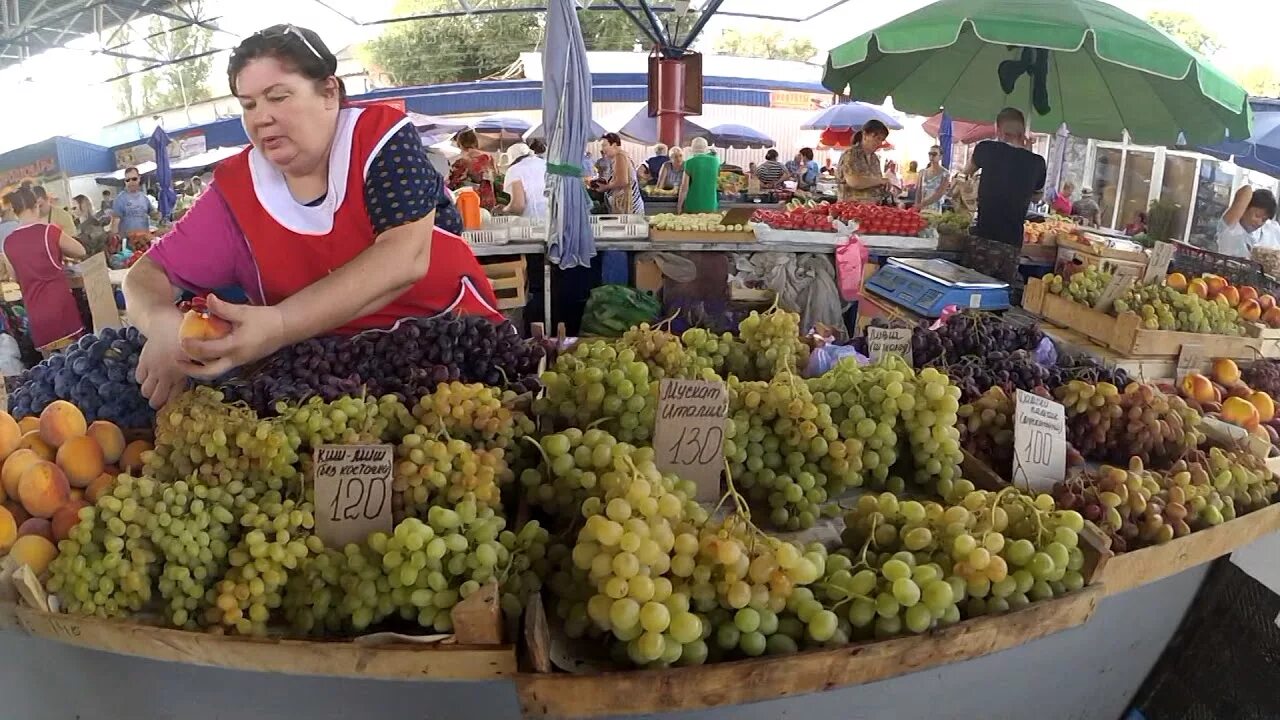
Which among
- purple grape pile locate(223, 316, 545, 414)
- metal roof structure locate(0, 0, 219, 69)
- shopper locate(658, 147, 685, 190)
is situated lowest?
shopper locate(658, 147, 685, 190)

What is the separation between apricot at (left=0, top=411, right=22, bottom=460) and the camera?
1.61 m

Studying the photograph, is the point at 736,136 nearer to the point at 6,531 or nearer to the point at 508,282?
the point at 508,282

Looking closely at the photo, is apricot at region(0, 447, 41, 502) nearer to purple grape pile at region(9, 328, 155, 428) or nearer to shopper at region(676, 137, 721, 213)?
purple grape pile at region(9, 328, 155, 428)

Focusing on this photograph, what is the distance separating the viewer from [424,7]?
32.9 metres

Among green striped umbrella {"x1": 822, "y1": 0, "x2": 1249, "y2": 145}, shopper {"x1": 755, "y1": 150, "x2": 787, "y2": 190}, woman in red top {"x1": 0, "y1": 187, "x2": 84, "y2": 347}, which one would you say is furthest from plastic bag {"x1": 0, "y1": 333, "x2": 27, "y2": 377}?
shopper {"x1": 755, "y1": 150, "x2": 787, "y2": 190}

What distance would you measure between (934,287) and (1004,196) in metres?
0.92

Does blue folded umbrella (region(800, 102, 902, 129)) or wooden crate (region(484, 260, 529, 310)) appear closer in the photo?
wooden crate (region(484, 260, 529, 310))

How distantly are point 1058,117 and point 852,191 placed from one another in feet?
5.93

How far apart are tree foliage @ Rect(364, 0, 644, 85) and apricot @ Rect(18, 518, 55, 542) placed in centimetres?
2996

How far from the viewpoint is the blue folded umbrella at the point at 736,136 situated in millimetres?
15648

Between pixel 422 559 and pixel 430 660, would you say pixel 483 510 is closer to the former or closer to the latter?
pixel 422 559

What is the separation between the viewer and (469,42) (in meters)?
29.7

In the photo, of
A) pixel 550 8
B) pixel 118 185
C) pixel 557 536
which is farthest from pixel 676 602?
pixel 118 185

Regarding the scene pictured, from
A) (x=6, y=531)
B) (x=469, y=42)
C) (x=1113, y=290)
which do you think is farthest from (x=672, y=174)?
(x=469, y=42)
